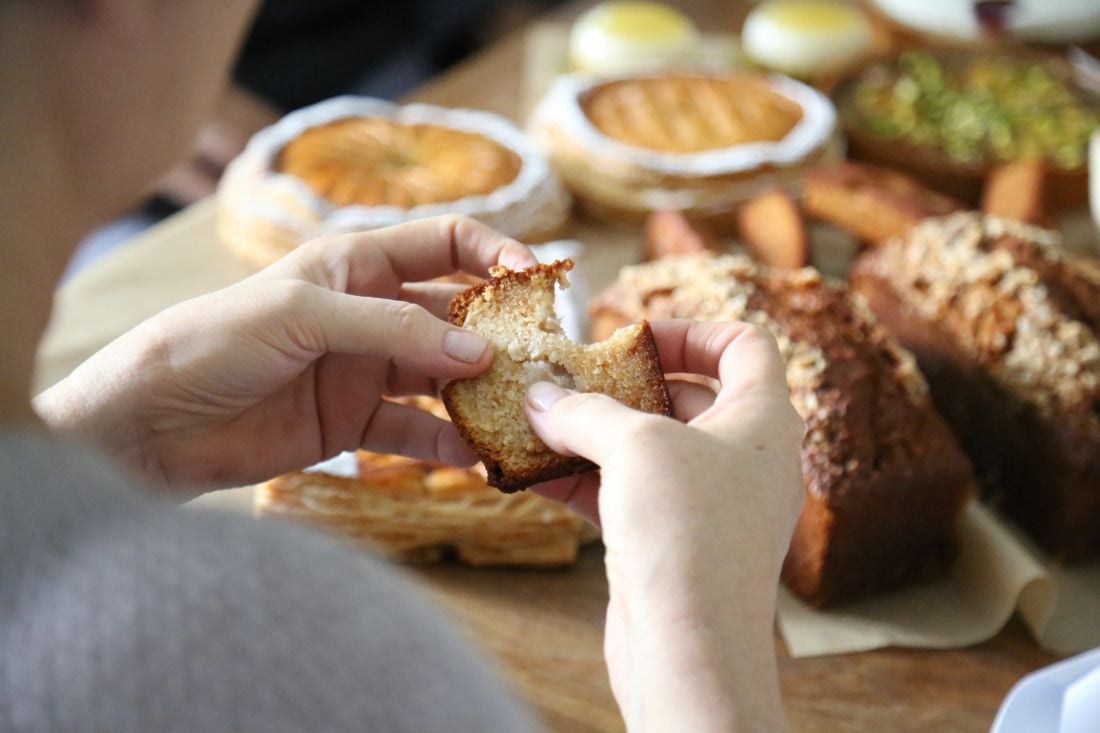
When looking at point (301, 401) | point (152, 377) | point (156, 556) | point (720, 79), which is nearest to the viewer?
point (156, 556)

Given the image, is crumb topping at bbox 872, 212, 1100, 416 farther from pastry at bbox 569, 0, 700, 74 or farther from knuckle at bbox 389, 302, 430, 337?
pastry at bbox 569, 0, 700, 74

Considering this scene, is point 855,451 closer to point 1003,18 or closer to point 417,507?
point 417,507

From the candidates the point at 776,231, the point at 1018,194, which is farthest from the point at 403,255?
the point at 1018,194

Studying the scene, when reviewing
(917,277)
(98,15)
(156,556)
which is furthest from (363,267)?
(917,277)

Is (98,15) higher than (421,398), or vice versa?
(98,15)

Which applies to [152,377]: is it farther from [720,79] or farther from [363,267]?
[720,79]

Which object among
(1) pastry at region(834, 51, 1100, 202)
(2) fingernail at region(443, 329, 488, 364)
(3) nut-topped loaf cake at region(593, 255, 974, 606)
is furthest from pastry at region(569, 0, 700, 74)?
(2) fingernail at region(443, 329, 488, 364)

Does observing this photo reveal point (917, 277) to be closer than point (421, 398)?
No
